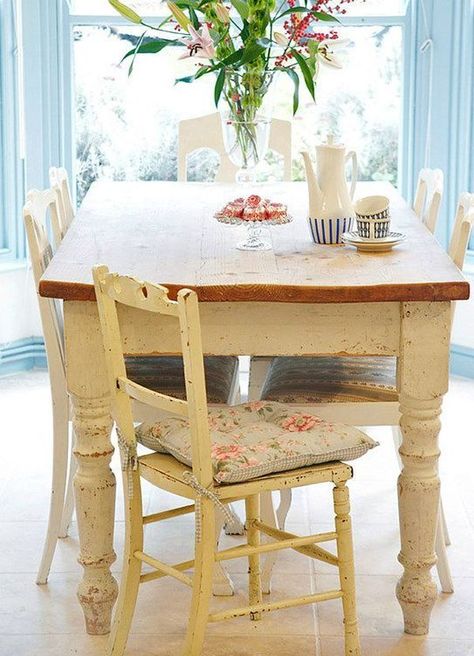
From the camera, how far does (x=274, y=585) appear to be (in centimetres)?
282

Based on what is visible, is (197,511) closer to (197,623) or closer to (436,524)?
(197,623)

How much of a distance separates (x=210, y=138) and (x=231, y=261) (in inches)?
61.9

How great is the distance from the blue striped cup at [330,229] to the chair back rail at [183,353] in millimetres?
610

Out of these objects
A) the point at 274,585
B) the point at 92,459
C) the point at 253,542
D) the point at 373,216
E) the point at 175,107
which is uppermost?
the point at 175,107

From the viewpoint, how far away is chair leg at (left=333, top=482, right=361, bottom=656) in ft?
7.62

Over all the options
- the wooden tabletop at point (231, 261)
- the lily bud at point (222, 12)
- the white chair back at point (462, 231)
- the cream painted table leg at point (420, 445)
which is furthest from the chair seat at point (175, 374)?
the lily bud at point (222, 12)

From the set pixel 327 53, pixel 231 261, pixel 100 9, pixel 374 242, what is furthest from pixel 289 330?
pixel 100 9

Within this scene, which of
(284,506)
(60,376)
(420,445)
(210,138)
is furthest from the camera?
(210,138)

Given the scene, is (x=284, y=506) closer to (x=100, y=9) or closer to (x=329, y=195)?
(x=329, y=195)

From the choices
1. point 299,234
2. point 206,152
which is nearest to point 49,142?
point 206,152

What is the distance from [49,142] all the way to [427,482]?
2534 millimetres

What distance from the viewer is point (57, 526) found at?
2.86m

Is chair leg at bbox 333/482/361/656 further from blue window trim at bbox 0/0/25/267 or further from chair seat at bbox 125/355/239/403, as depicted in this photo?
blue window trim at bbox 0/0/25/267

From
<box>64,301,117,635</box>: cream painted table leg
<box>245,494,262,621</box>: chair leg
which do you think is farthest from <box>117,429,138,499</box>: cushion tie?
<box>245,494,262,621</box>: chair leg
